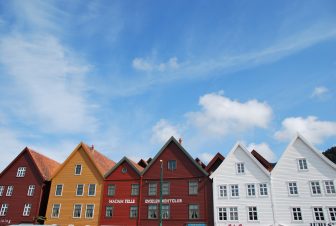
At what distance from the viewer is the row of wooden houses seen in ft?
115

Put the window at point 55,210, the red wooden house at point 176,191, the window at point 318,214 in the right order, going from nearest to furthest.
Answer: the window at point 318,214 < the red wooden house at point 176,191 < the window at point 55,210

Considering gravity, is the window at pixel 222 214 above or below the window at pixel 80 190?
below

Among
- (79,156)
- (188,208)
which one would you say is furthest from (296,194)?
(79,156)

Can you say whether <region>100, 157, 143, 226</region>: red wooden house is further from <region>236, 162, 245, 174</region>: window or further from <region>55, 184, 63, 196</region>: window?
<region>236, 162, 245, 174</region>: window

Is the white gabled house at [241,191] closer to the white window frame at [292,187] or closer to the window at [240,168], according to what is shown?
the window at [240,168]

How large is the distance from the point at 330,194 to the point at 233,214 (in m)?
11.1

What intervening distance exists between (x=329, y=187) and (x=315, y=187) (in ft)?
4.70

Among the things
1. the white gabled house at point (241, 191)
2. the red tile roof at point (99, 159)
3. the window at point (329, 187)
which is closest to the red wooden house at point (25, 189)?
the red tile roof at point (99, 159)

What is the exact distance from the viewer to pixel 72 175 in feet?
151

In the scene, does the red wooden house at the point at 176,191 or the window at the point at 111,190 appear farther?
the window at the point at 111,190

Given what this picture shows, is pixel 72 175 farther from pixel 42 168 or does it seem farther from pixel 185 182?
pixel 185 182

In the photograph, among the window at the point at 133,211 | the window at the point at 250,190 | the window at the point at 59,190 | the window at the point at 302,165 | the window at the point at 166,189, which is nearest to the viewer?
the window at the point at 302,165

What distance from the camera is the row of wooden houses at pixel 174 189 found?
35.1 m

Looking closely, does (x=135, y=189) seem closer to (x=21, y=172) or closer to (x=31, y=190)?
(x=31, y=190)
